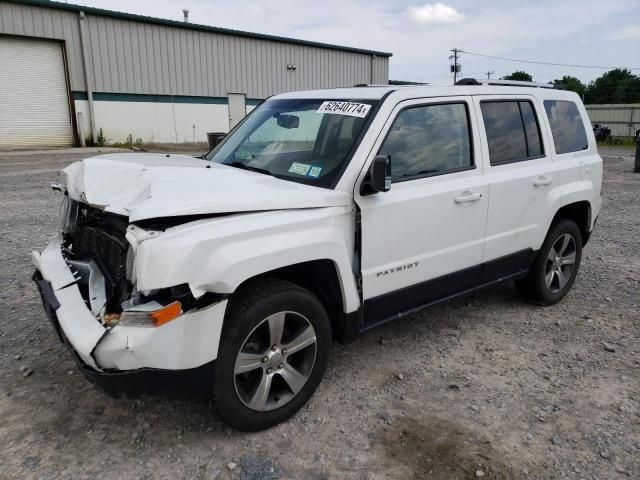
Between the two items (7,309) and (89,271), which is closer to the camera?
(89,271)

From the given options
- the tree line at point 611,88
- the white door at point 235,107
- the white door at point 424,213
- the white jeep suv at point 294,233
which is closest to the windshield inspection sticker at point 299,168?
the white jeep suv at point 294,233

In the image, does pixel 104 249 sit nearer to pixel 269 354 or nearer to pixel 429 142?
pixel 269 354

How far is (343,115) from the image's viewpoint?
3.50 meters

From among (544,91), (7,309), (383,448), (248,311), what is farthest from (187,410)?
(544,91)

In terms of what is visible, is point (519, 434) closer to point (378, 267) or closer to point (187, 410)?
point (378, 267)

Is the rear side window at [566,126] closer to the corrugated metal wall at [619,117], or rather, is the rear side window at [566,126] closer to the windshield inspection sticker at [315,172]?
the windshield inspection sticker at [315,172]

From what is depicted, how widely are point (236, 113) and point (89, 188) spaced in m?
24.5

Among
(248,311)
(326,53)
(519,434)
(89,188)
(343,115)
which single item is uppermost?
(326,53)

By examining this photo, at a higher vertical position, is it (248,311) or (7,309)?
(248,311)

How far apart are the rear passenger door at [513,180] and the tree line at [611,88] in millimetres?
69324

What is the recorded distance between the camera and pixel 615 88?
2830 inches

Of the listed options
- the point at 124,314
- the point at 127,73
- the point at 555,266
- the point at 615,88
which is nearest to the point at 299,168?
the point at 124,314

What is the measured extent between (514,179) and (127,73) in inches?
854

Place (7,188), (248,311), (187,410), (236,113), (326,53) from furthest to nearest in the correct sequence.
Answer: (326,53)
(236,113)
(7,188)
(187,410)
(248,311)
